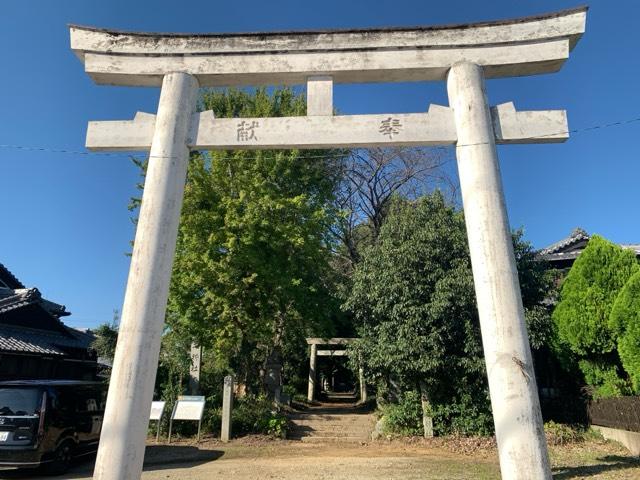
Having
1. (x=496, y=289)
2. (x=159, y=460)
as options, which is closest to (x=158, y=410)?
(x=159, y=460)

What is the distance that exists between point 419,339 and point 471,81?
8.25 meters

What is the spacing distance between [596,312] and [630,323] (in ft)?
5.16

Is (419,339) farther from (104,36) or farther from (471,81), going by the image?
(104,36)

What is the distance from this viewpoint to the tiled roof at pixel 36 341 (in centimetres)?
1399

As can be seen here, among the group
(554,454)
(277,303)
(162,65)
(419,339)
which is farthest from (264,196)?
(554,454)

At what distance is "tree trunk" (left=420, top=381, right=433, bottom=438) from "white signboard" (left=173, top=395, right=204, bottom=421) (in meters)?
6.28

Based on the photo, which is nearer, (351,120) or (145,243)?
(145,243)

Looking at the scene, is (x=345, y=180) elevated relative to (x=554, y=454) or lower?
elevated

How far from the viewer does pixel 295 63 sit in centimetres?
661

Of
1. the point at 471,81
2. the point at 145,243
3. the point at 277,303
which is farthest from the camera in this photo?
the point at 277,303

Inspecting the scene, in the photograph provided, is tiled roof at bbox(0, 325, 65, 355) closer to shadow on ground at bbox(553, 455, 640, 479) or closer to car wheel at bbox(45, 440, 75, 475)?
car wheel at bbox(45, 440, 75, 475)

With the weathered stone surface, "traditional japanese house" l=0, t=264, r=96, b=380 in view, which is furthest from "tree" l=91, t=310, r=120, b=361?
the weathered stone surface

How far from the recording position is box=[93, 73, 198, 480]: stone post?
5.16 m

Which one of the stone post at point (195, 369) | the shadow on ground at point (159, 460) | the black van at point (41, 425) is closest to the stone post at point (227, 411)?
the shadow on ground at point (159, 460)
